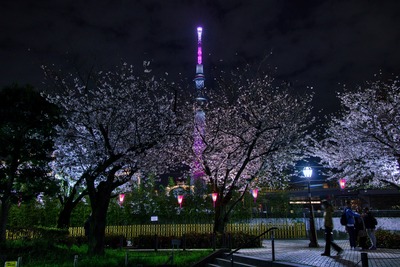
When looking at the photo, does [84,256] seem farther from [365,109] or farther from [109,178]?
[365,109]

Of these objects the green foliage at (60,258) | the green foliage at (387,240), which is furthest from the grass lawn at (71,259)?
the green foliage at (387,240)

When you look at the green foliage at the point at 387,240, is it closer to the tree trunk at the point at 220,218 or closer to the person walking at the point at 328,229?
the person walking at the point at 328,229

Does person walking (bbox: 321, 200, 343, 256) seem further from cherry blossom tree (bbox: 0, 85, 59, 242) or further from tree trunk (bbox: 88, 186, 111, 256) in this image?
cherry blossom tree (bbox: 0, 85, 59, 242)

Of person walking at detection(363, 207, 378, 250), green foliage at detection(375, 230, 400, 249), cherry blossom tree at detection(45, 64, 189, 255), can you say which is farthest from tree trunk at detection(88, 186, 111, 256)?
green foliage at detection(375, 230, 400, 249)

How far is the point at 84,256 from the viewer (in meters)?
15.6

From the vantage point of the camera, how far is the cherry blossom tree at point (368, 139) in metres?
21.8

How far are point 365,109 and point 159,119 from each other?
14416 millimetres

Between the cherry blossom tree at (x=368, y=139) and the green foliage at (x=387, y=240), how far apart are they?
Result: 6.01 metres

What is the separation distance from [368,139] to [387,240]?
8086 mm

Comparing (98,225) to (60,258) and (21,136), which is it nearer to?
(60,258)

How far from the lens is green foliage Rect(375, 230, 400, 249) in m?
16.0

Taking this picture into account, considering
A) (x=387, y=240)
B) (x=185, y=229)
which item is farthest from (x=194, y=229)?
(x=387, y=240)

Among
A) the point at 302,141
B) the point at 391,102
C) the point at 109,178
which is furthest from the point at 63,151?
the point at 391,102

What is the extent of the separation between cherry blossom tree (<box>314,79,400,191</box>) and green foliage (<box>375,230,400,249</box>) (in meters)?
6.01
